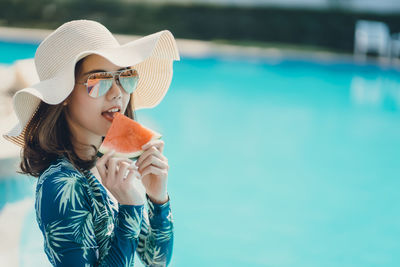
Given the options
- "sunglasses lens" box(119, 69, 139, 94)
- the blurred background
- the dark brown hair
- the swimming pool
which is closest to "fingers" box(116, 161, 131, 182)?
the dark brown hair

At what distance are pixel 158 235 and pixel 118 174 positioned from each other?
1.36ft

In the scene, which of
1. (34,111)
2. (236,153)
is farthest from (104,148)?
(236,153)

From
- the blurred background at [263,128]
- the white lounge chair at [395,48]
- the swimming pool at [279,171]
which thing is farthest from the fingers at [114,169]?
the white lounge chair at [395,48]

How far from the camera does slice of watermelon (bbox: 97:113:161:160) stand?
2080 mm

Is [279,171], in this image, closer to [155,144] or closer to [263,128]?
[263,128]

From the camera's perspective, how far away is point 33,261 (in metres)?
4.84

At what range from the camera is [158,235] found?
2.23m

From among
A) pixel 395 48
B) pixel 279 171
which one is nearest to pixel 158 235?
pixel 279 171

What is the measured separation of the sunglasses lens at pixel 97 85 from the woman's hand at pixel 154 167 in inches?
10.1

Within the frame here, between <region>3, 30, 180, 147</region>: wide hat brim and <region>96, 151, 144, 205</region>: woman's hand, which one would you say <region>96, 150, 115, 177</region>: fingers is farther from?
<region>3, 30, 180, 147</region>: wide hat brim

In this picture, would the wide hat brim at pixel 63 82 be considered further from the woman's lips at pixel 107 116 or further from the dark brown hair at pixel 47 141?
the woman's lips at pixel 107 116

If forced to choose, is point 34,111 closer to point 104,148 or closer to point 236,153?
point 104,148

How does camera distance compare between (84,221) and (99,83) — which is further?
(99,83)

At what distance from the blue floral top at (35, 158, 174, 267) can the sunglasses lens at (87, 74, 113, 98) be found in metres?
0.27
